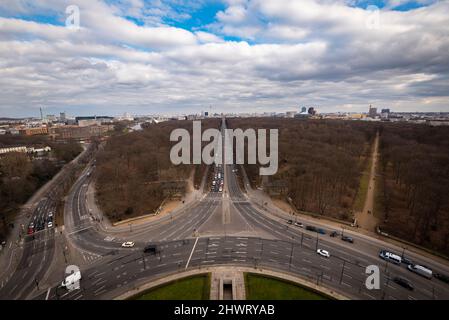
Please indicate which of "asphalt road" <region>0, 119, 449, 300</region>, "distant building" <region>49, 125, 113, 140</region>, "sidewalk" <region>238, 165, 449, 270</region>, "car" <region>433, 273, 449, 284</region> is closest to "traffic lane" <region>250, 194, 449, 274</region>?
"sidewalk" <region>238, 165, 449, 270</region>

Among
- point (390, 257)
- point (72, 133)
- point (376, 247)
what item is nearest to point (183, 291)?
point (390, 257)

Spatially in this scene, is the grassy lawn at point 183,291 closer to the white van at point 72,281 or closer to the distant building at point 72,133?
the white van at point 72,281

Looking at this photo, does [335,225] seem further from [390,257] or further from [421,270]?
[421,270]

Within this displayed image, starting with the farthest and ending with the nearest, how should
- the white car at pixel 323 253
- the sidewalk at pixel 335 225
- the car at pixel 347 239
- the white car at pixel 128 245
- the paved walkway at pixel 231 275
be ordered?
the car at pixel 347 239
the white car at pixel 128 245
the sidewalk at pixel 335 225
the white car at pixel 323 253
the paved walkway at pixel 231 275

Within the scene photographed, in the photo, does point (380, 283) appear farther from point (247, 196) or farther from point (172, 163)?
point (172, 163)

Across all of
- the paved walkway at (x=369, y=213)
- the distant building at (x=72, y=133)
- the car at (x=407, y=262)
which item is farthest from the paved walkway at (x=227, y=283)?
the distant building at (x=72, y=133)

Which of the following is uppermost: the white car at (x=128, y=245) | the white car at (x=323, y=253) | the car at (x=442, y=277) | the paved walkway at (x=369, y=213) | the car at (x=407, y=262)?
the paved walkway at (x=369, y=213)

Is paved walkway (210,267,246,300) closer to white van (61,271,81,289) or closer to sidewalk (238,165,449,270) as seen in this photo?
white van (61,271,81,289)
